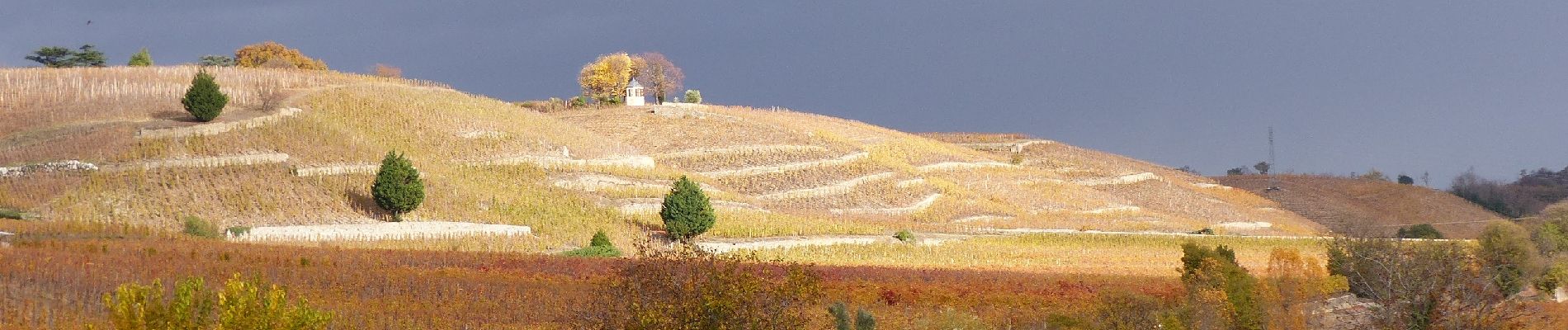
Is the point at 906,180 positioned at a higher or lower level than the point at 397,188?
higher

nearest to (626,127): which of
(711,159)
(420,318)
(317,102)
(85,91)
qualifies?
(711,159)

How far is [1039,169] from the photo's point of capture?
96500 millimetres

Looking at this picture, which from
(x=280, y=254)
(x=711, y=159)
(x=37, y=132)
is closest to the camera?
(x=280, y=254)

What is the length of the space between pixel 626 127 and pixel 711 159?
8.98 meters

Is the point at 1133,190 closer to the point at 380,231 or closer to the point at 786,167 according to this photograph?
the point at 786,167

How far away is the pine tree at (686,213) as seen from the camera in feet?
154

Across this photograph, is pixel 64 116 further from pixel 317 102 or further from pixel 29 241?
pixel 29 241

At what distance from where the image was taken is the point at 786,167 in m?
76.8

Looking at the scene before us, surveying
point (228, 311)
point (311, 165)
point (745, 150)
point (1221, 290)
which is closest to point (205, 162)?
point (311, 165)

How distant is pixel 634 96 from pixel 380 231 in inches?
2144

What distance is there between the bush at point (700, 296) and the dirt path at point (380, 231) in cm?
2673

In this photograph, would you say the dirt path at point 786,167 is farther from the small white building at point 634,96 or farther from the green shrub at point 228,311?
the green shrub at point 228,311

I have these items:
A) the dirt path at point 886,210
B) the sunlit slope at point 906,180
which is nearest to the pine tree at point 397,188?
the sunlit slope at point 906,180

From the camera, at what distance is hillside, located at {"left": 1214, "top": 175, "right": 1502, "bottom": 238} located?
9400cm
